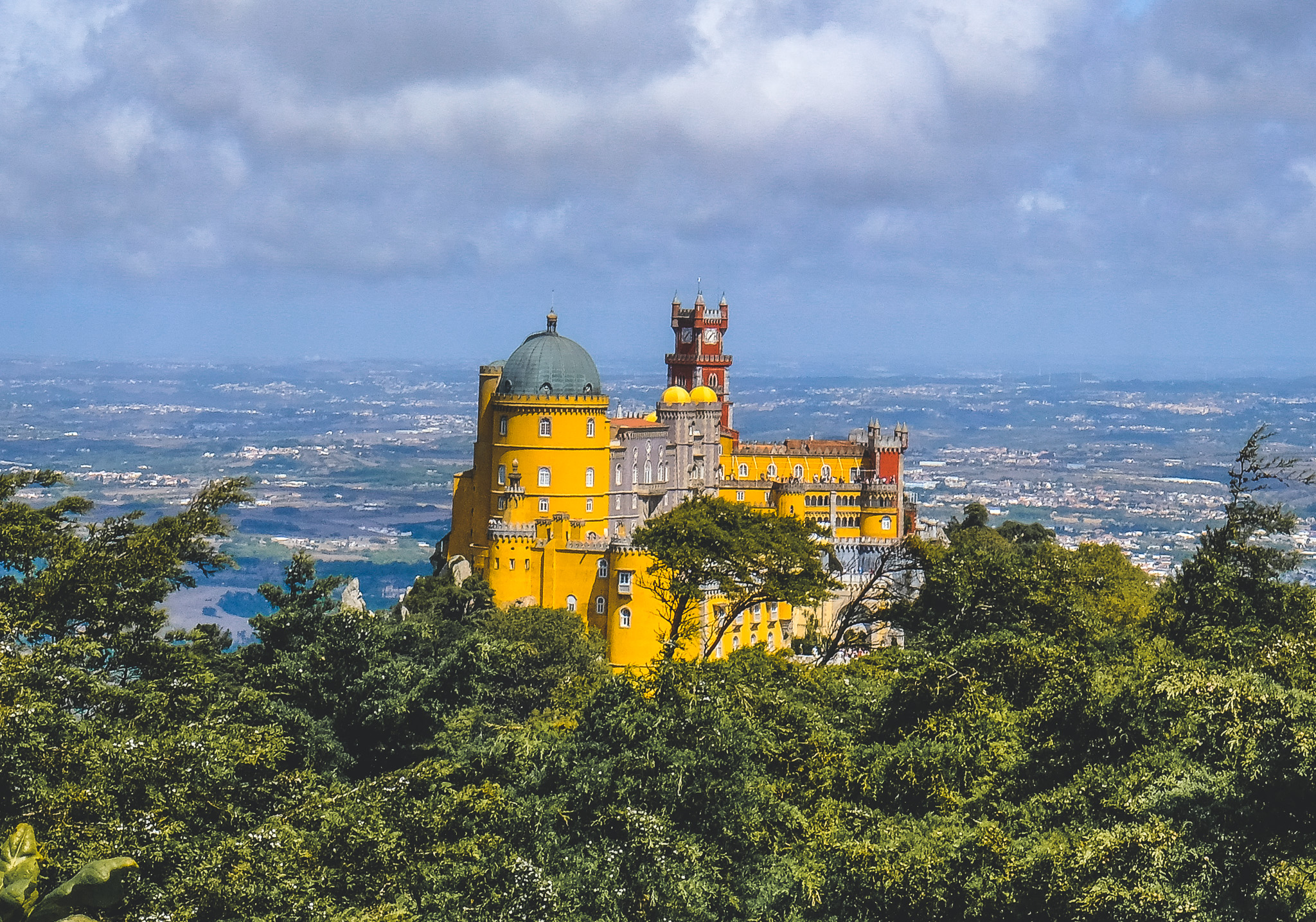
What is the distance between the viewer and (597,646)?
73.8 metres

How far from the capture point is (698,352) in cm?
12319

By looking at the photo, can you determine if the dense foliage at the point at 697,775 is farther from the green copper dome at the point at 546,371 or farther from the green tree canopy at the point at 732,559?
the green copper dome at the point at 546,371

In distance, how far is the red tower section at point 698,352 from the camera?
404 feet

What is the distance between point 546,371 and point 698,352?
141ft

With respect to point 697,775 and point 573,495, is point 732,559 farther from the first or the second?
point 573,495

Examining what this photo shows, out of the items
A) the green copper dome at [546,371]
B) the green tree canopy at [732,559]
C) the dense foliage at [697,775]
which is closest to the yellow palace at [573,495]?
the green copper dome at [546,371]

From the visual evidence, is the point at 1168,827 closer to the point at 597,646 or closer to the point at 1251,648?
the point at 1251,648

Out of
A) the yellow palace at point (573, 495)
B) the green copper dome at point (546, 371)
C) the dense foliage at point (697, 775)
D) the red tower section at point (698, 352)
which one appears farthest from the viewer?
the red tower section at point (698, 352)

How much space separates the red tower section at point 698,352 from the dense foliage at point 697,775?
7623 centimetres

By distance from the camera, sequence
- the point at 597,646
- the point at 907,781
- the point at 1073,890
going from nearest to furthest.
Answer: the point at 1073,890
the point at 907,781
the point at 597,646

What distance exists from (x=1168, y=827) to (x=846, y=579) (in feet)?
223

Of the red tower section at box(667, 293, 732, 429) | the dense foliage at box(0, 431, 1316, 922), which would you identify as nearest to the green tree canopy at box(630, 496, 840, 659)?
the dense foliage at box(0, 431, 1316, 922)

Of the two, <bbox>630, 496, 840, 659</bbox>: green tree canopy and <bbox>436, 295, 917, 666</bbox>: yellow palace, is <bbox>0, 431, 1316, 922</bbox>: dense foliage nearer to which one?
<bbox>630, 496, 840, 659</bbox>: green tree canopy

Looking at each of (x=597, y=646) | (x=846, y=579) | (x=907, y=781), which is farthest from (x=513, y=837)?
(x=846, y=579)
